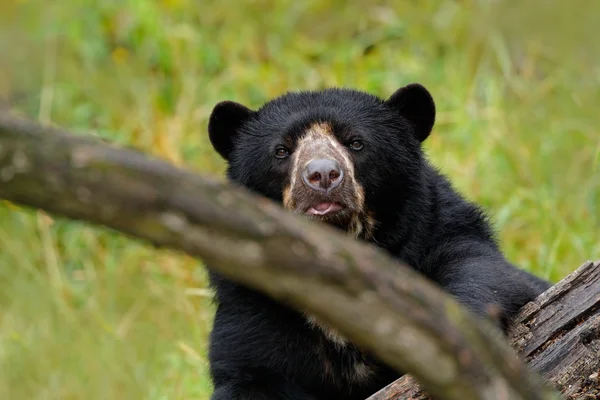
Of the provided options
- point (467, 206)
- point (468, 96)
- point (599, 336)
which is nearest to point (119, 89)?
point (468, 96)

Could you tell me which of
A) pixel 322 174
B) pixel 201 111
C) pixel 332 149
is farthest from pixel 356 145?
pixel 201 111

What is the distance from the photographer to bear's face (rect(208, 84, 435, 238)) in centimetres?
415

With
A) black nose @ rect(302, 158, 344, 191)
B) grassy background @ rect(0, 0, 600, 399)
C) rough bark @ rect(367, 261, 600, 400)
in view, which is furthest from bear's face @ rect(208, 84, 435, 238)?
grassy background @ rect(0, 0, 600, 399)

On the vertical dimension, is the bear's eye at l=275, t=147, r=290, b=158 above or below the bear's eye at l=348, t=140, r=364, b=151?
below

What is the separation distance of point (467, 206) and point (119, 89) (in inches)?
205

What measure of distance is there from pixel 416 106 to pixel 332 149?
0.69 m

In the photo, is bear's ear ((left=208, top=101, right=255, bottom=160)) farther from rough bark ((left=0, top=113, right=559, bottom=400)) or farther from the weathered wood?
rough bark ((left=0, top=113, right=559, bottom=400))

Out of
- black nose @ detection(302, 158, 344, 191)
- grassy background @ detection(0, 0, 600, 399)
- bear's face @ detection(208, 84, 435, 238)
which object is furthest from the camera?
grassy background @ detection(0, 0, 600, 399)

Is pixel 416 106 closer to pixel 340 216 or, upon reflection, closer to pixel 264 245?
pixel 340 216

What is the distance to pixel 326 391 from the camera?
428cm

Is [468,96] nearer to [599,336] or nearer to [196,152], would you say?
[196,152]

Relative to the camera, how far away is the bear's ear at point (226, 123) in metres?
4.84

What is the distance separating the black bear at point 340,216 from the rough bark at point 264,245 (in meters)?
1.96

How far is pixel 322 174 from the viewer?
4.04m
